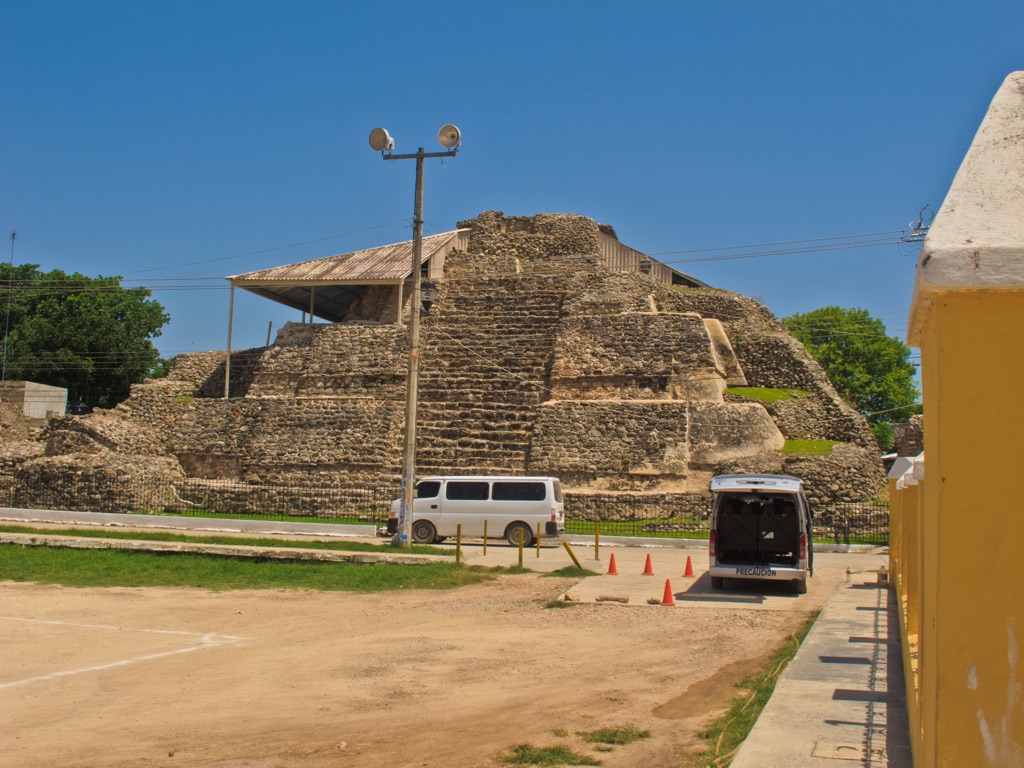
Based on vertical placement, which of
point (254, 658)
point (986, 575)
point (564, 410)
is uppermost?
point (564, 410)

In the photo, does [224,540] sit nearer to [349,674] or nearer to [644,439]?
[349,674]

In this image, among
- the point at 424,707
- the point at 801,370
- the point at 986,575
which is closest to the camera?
the point at 986,575

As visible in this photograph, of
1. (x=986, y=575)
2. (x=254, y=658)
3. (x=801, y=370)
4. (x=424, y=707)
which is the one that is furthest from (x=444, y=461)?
A: (x=986, y=575)

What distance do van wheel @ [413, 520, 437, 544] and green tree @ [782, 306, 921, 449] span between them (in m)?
44.5

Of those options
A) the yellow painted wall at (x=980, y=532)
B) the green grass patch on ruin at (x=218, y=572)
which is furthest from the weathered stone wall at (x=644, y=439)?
the yellow painted wall at (x=980, y=532)

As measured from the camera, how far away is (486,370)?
3222 cm

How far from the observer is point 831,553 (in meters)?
23.2

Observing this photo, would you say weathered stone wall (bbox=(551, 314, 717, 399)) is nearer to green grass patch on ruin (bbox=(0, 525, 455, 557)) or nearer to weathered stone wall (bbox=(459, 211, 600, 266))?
weathered stone wall (bbox=(459, 211, 600, 266))

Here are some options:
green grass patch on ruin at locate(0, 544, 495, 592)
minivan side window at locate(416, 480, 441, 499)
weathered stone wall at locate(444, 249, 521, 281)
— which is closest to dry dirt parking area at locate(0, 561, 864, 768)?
green grass patch on ruin at locate(0, 544, 495, 592)

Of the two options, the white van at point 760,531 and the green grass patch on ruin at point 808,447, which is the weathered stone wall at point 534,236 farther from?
the white van at point 760,531

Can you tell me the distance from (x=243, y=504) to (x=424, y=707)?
21.2m

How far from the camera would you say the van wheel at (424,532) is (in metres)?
22.4

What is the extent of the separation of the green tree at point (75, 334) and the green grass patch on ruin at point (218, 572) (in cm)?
4082

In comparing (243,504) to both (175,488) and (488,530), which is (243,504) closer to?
(175,488)
